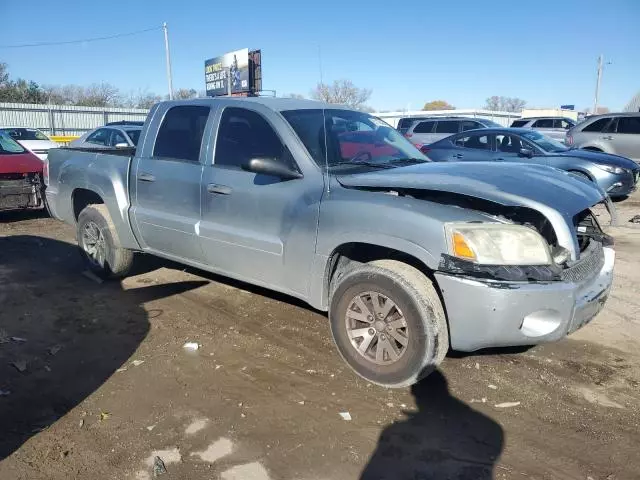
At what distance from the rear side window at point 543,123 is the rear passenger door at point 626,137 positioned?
686cm

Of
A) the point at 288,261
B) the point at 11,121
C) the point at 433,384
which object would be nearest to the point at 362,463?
the point at 433,384

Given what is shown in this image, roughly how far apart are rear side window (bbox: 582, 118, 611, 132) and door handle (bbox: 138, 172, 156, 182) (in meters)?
13.6

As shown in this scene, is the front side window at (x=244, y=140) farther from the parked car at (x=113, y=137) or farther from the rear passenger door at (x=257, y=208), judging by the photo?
the parked car at (x=113, y=137)

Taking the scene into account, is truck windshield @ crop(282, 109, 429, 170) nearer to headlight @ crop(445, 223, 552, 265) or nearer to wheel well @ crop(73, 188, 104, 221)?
headlight @ crop(445, 223, 552, 265)

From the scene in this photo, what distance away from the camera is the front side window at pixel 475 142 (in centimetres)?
1141

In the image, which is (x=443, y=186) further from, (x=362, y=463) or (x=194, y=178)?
(x=194, y=178)

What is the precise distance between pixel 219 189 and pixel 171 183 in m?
0.63

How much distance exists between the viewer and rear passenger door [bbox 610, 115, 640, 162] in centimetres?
1404

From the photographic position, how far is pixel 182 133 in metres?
4.77

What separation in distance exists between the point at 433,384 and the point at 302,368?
90 cm

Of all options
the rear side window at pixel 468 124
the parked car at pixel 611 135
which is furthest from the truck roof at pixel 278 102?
the rear side window at pixel 468 124

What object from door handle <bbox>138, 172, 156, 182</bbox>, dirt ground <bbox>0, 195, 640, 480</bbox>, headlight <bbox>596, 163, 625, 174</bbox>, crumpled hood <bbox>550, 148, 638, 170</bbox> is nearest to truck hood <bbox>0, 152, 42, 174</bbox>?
dirt ground <bbox>0, 195, 640, 480</bbox>

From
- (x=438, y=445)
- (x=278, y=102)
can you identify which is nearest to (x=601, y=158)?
→ (x=278, y=102)

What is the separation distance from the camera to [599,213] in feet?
31.9
